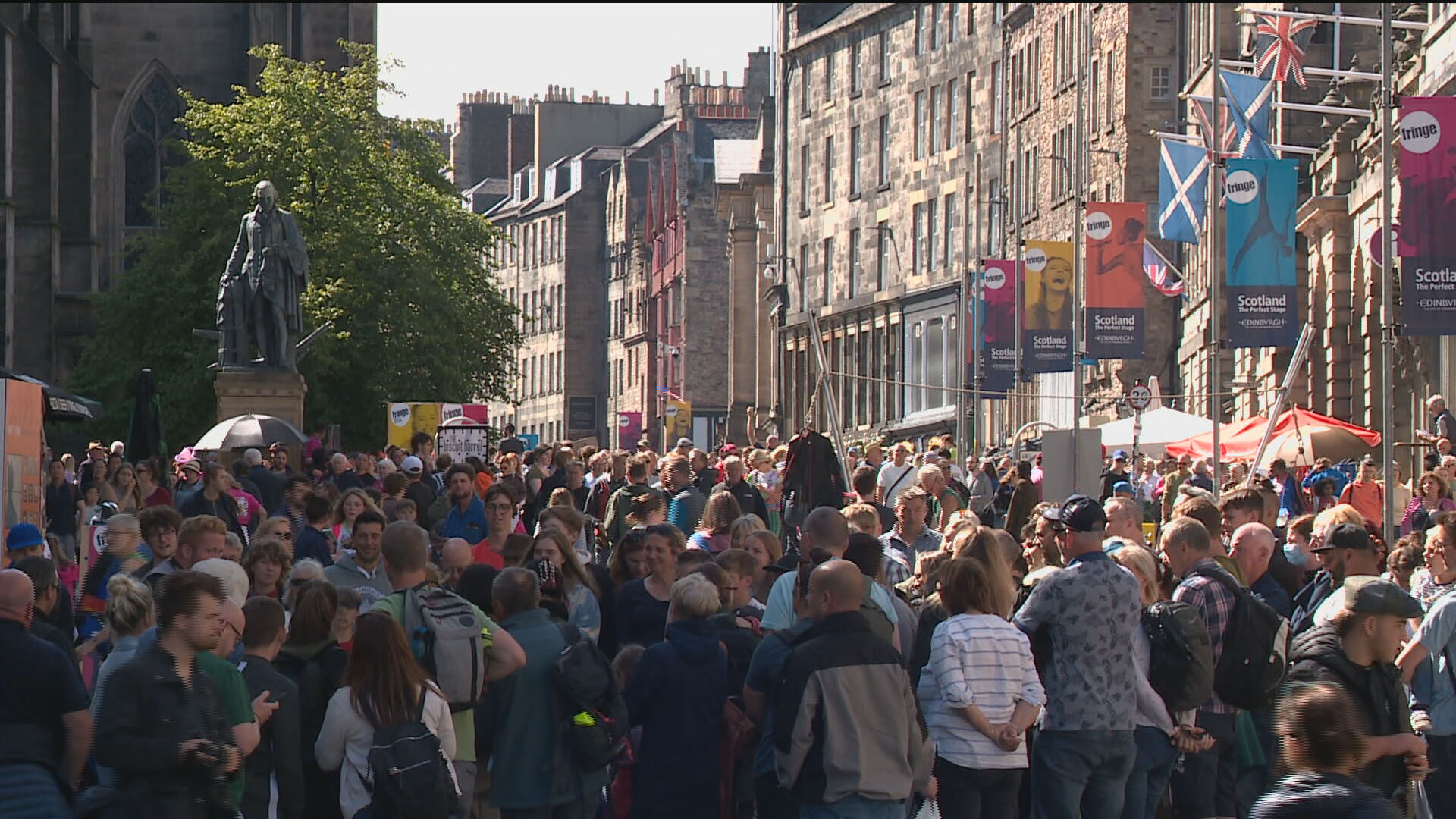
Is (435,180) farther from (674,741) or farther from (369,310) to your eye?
(674,741)

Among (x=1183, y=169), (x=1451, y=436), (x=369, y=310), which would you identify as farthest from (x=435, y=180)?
(x=1451, y=436)

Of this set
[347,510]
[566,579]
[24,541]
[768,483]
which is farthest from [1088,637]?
[768,483]

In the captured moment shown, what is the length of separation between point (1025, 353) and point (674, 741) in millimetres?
31531

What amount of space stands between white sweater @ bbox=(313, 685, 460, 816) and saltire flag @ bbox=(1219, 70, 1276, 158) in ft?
77.1

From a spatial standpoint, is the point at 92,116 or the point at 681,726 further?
the point at 92,116

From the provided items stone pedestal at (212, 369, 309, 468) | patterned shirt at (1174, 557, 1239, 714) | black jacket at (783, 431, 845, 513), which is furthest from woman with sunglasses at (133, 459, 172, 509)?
patterned shirt at (1174, 557, 1239, 714)

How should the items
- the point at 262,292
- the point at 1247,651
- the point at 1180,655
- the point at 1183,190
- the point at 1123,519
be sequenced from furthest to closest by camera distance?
1. the point at 1183,190
2. the point at 262,292
3. the point at 1123,519
4. the point at 1247,651
5. the point at 1180,655

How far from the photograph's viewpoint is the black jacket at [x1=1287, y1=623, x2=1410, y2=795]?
8.59 m

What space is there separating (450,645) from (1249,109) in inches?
927

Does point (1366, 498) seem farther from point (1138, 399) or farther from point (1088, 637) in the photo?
point (1138, 399)

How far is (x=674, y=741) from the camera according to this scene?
9648 millimetres

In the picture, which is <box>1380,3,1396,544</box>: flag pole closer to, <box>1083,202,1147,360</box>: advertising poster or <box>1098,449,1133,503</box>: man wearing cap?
<box>1098,449,1133,503</box>: man wearing cap

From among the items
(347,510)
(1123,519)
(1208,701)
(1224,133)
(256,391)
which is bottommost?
(1208,701)

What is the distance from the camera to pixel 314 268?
46469mm
